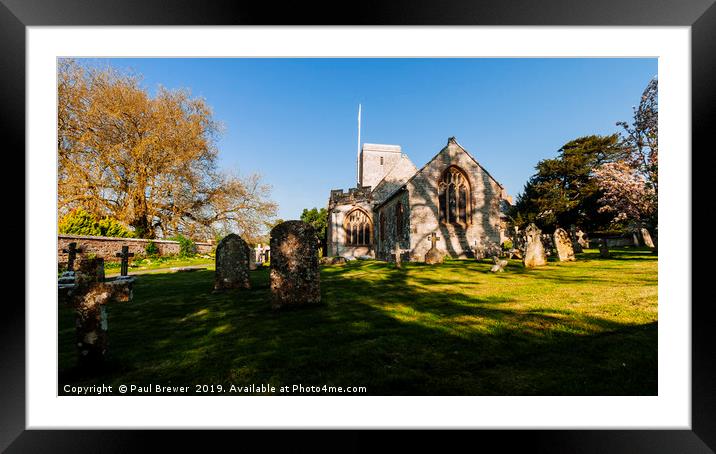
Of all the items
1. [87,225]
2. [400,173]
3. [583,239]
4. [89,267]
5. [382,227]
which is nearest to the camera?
[89,267]

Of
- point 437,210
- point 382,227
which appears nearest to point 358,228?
point 382,227

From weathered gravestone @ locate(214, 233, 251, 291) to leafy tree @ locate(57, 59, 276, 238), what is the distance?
8332 mm

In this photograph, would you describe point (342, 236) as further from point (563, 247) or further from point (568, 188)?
point (568, 188)

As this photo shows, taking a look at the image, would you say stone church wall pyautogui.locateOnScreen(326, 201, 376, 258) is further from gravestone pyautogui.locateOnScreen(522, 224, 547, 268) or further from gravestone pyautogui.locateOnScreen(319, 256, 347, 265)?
gravestone pyautogui.locateOnScreen(522, 224, 547, 268)

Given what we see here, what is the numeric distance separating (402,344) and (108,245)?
51.0 feet

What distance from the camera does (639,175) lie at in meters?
10.8

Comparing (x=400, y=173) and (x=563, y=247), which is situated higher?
(x=400, y=173)

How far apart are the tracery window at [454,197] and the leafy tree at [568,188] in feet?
36.3

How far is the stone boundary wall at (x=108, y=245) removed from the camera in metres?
10.7
